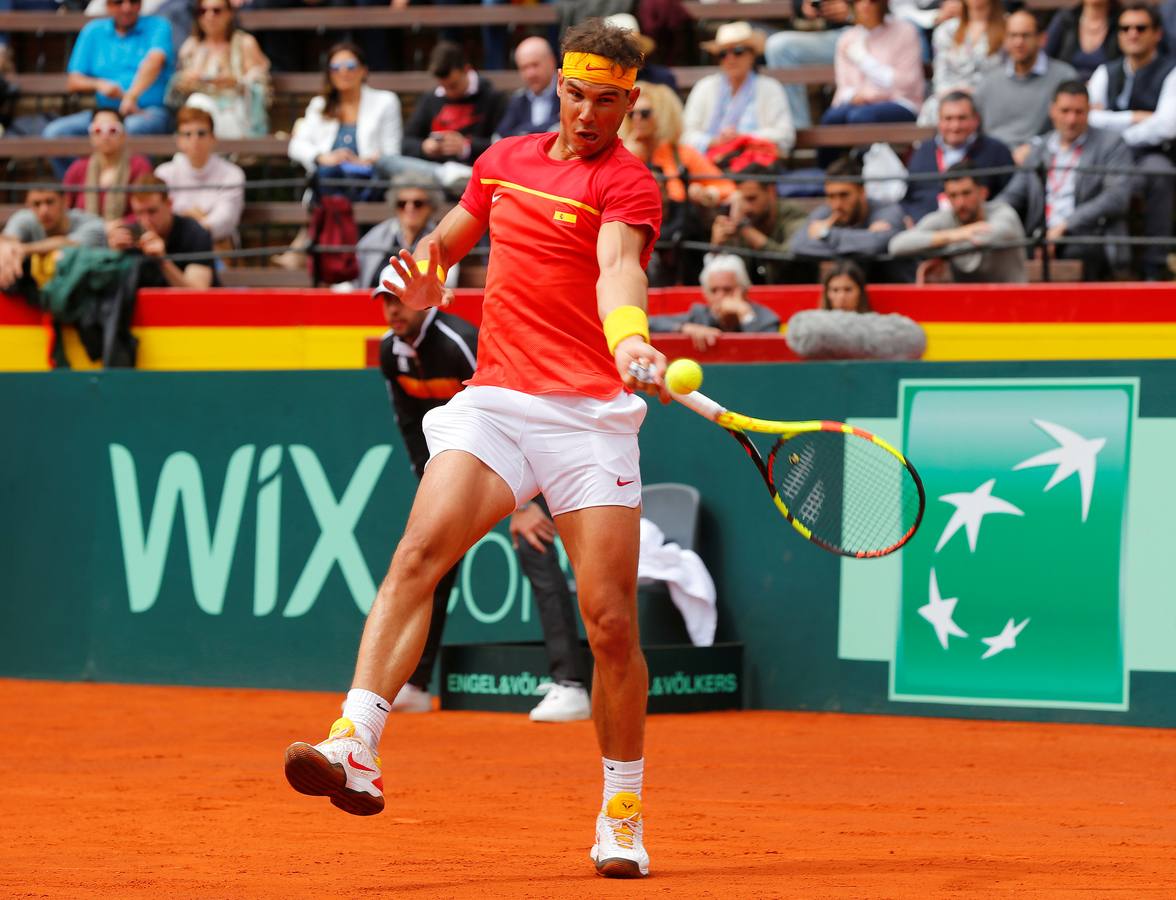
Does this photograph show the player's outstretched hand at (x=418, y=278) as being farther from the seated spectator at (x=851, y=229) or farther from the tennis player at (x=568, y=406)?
the seated spectator at (x=851, y=229)

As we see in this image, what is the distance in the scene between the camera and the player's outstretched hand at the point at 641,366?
14.6 feet

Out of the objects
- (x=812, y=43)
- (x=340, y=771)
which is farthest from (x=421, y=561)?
(x=812, y=43)

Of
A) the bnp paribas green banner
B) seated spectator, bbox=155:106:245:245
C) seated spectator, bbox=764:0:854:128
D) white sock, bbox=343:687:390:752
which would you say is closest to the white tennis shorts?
white sock, bbox=343:687:390:752

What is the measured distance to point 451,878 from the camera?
4.70 meters

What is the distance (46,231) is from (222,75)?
253 cm

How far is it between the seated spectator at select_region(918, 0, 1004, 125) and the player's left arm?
7.27m

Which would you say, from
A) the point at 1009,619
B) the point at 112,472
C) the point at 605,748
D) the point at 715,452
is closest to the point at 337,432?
the point at 112,472

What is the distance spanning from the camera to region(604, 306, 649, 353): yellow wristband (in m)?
4.53

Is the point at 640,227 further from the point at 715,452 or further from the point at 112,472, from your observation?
the point at 112,472

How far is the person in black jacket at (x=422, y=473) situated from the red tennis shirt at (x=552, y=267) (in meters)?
2.72

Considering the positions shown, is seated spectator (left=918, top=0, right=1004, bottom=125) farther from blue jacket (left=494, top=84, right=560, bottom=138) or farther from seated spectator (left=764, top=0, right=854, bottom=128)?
blue jacket (left=494, top=84, right=560, bottom=138)

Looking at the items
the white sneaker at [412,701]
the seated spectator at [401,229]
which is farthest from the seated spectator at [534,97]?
the white sneaker at [412,701]

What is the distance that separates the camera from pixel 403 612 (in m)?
4.63

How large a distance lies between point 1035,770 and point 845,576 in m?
1.83
